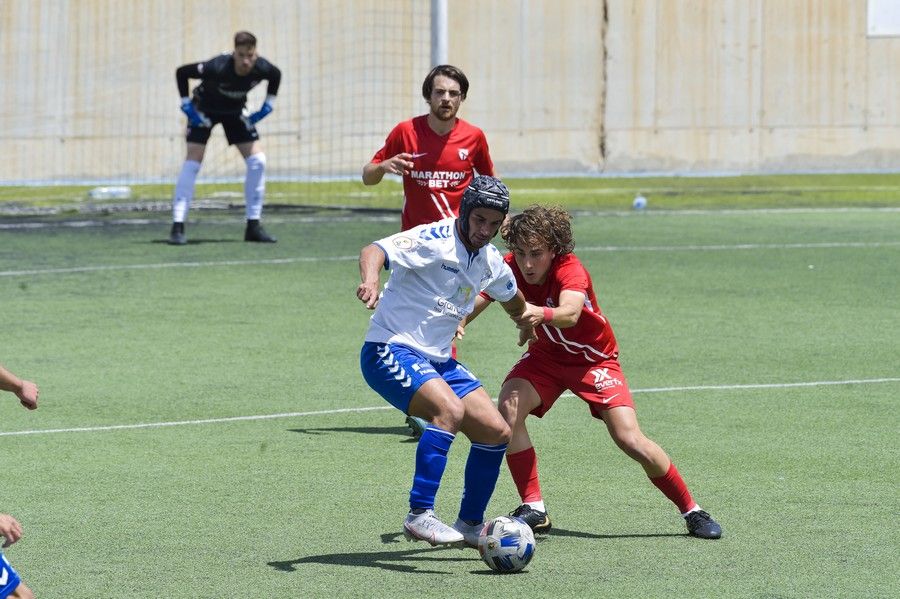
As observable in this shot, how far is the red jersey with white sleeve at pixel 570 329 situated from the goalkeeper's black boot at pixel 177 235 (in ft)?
37.1

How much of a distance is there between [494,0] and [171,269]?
12544 mm

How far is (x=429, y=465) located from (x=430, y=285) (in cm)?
83

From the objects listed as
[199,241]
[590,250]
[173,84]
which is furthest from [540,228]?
[173,84]

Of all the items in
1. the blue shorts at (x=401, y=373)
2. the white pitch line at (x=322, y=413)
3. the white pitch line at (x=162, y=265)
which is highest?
the blue shorts at (x=401, y=373)

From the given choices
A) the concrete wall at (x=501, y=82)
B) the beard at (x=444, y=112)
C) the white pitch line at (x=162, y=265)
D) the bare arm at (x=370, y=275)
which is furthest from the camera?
the concrete wall at (x=501, y=82)

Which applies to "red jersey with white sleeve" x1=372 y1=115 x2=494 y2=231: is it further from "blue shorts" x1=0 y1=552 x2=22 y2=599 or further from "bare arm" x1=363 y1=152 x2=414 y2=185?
"blue shorts" x1=0 y1=552 x2=22 y2=599

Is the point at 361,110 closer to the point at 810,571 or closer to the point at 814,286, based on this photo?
the point at 814,286

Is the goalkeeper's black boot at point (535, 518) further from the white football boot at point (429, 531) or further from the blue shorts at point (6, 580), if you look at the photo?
the blue shorts at point (6, 580)

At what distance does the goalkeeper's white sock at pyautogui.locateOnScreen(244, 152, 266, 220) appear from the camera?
725 inches

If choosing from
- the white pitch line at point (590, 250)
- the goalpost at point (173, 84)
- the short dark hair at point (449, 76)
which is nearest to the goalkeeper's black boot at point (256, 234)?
the white pitch line at point (590, 250)

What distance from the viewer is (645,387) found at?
10.8 m

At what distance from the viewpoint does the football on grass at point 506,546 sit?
259 inches

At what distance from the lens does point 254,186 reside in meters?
18.4

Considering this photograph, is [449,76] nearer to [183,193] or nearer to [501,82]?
[183,193]
